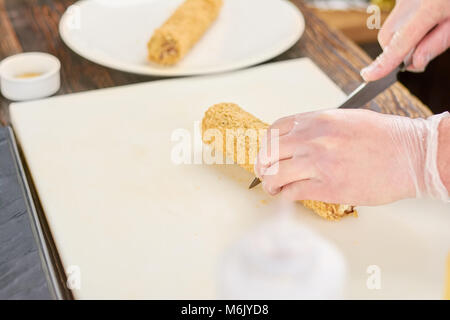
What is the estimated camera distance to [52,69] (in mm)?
1551

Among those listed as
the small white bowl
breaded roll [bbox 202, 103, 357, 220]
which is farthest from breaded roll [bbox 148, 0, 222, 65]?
breaded roll [bbox 202, 103, 357, 220]

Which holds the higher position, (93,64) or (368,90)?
(368,90)

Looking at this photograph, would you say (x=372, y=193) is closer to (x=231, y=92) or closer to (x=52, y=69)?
(x=231, y=92)

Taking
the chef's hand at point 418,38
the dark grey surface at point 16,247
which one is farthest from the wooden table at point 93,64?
the dark grey surface at point 16,247

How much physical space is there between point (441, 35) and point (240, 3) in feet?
2.71

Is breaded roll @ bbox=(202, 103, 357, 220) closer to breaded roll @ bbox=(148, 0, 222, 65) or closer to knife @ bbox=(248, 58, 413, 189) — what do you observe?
knife @ bbox=(248, 58, 413, 189)

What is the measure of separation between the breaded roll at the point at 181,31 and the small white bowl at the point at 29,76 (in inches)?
11.3

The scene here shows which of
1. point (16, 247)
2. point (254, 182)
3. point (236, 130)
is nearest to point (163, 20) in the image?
point (236, 130)

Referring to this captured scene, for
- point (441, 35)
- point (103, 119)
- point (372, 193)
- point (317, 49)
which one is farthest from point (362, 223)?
point (317, 49)

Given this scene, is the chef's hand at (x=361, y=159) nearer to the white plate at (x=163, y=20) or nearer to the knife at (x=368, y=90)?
the knife at (x=368, y=90)

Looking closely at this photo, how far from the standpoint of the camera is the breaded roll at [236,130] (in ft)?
3.89

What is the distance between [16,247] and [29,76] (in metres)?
0.70

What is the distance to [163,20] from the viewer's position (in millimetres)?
1866

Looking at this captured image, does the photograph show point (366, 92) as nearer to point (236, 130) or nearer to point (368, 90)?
point (368, 90)
